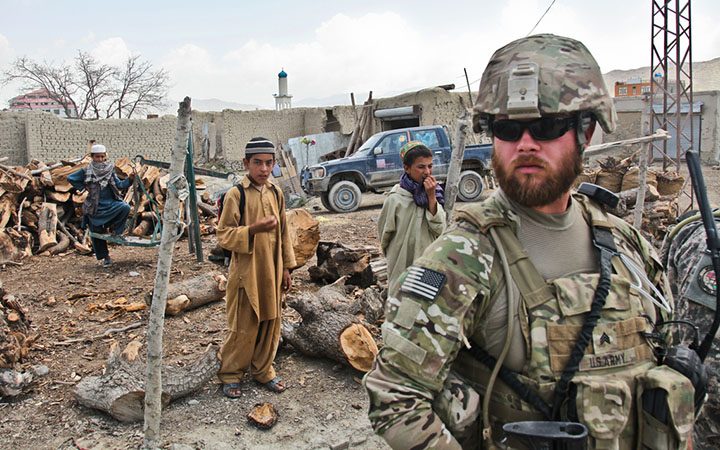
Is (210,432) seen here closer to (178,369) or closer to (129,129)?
(178,369)

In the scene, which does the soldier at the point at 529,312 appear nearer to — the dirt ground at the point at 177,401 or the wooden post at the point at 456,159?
the wooden post at the point at 456,159

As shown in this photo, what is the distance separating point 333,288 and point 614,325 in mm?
4349

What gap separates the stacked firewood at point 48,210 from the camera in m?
8.22

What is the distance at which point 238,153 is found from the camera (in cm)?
2147

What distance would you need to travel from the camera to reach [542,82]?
1302 millimetres

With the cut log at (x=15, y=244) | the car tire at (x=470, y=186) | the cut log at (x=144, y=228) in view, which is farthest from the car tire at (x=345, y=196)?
the cut log at (x=15, y=244)

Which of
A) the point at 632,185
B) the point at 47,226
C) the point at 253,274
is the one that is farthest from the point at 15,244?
the point at 632,185

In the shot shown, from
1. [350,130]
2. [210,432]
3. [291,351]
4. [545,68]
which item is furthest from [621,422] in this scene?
[350,130]

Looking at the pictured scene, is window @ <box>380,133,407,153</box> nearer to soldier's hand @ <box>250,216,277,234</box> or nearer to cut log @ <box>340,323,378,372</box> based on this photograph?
cut log @ <box>340,323,378,372</box>

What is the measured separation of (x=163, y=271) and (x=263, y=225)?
99 centimetres

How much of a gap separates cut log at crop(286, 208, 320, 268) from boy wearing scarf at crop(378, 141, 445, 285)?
9.61ft

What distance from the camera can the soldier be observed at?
45.4 inches

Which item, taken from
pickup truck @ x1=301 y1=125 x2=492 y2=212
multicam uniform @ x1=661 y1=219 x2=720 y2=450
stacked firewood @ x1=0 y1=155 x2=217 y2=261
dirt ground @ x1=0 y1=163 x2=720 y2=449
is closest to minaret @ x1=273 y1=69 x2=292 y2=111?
pickup truck @ x1=301 y1=125 x2=492 y2=212

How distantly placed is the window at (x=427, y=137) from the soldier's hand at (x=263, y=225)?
9161 mm
